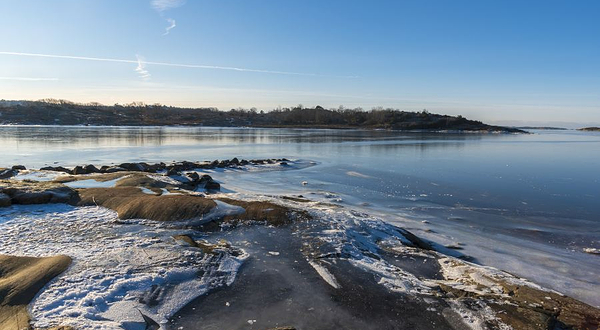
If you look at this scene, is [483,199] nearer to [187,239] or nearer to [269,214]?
[269,214]

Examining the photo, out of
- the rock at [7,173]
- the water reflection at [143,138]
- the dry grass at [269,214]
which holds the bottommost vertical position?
the dry grass at [269,214]

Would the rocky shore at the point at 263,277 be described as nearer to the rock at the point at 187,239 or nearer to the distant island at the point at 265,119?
the rock at the point at 187,239

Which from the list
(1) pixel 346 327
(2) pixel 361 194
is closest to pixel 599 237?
(2) pixel 361 194

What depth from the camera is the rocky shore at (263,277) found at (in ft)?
16.9

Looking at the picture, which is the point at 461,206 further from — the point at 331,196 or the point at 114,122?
the point at 114,122

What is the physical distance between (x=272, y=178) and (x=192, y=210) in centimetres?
1100

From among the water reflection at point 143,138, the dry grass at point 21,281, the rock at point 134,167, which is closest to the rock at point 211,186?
the rock at point 134,167

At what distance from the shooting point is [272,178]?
20750 millimetres

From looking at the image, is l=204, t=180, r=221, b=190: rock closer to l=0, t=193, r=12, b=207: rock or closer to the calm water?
the calm water

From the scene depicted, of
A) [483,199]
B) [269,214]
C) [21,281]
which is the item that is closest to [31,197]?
[21,281]

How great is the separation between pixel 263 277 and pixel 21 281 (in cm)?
373

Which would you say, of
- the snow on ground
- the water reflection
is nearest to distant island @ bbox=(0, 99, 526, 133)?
the water reflection

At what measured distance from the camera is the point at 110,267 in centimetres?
636

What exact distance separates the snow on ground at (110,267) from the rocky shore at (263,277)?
0.09ft
